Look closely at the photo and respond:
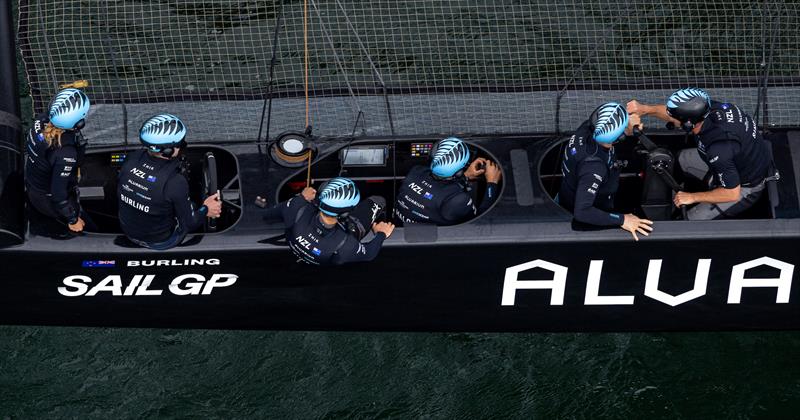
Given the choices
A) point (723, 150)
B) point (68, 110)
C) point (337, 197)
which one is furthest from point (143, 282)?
point (723, 150)

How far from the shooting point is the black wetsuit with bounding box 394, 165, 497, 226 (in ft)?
21.3

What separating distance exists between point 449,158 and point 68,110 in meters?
2.13

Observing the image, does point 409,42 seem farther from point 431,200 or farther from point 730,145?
point 730,145

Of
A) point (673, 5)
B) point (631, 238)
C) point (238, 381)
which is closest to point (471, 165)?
point (631, 238)

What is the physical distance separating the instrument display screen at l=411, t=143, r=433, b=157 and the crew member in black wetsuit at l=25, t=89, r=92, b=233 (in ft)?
6.63

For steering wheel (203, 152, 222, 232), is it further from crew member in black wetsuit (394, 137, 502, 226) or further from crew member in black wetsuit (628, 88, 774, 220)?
crew member in black wetsuit (628, 88, 774, 220)

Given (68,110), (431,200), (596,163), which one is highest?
(68,110)

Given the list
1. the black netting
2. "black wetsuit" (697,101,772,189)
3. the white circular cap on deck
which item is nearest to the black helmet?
"black wetsuit" (697,101,772,189)

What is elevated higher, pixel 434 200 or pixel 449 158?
pixel 449 158

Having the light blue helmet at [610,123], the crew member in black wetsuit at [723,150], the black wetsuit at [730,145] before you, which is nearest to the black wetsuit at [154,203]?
the light blue helmet at [610,123]

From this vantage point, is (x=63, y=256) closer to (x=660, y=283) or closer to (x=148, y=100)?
(x=148, y=100)

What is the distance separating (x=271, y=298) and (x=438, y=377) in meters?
1.32

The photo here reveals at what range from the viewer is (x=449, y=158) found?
6363 mm

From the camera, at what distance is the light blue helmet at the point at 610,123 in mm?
6219
